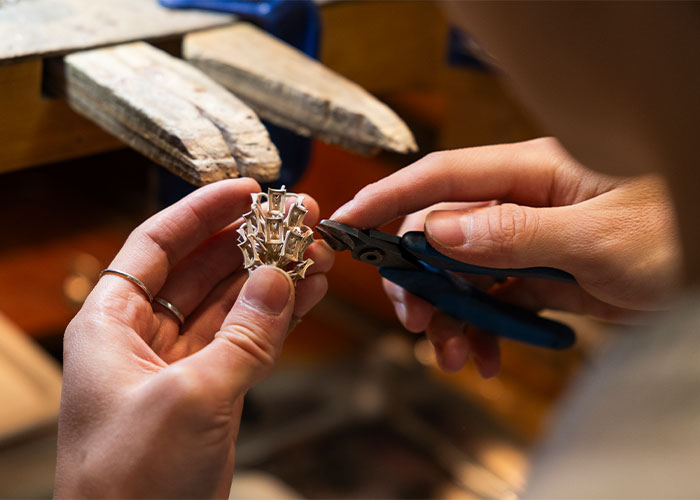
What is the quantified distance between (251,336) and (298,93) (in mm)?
262

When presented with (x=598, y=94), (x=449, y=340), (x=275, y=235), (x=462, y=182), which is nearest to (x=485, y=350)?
(x=449, y=340)

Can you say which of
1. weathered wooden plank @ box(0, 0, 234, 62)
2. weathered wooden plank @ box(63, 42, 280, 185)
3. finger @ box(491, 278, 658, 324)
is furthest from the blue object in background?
finger @ box(491, 278, 658, 324)

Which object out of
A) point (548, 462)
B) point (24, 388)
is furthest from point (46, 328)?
point (548, 462)

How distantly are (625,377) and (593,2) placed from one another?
0.53 ft

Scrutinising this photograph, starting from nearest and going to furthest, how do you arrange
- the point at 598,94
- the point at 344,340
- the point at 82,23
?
the point at 598,94 < the point at 82,23 < the point at 344,340

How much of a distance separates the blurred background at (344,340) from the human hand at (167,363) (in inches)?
5.1

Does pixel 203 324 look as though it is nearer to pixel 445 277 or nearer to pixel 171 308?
pixel 171 308

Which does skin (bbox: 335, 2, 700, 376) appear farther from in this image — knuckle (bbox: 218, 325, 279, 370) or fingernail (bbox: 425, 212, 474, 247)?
knuckle (bbox: 218, 325, 279, 370)

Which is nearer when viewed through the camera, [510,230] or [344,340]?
[510,230]

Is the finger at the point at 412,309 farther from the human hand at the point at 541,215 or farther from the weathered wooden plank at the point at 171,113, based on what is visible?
the weathered wooden plank at the point at 171,113

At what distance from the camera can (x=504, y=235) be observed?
1.88 ft

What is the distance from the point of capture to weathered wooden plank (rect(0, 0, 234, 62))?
671mm

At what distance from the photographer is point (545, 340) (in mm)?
721

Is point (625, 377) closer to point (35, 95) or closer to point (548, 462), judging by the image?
point (548, 462)
